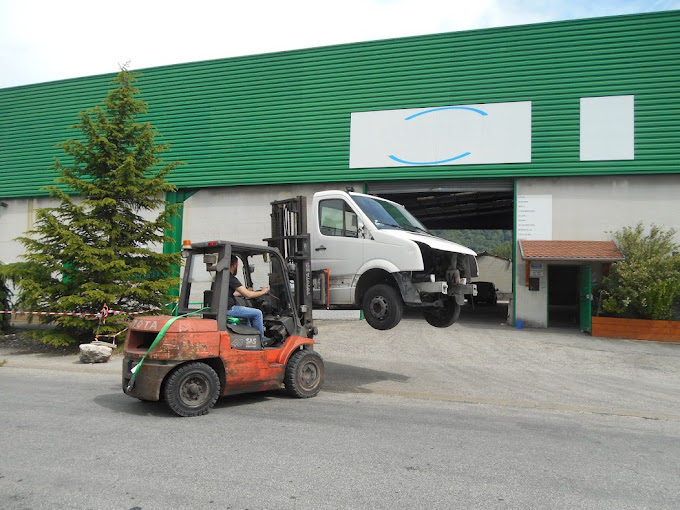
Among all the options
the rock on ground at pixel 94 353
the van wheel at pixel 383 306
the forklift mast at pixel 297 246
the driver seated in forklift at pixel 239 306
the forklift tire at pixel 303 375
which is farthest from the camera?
the rock on ground at pixel 94 353

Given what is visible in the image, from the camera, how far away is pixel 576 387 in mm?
9977

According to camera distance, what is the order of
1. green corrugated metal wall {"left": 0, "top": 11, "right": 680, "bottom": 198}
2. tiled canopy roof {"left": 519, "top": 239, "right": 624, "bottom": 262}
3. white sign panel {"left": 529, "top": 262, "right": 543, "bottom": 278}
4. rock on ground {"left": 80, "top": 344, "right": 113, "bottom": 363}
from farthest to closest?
white sign panel {"left": 529, "top": 262, "right": 543, "bottom": 278} < green corrugated metal wall {"left": 0, "top": 11, "right": 680, "bottom": 198} < tiled canopy roof {"left": 519, "top": 239, "right": 624, "bottom": 262} < rock on ground {"left": 80, "top": 344, "right": 113, "bottom": 363}

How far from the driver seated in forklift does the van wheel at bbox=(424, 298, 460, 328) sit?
3.51m

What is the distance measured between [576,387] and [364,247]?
527cm

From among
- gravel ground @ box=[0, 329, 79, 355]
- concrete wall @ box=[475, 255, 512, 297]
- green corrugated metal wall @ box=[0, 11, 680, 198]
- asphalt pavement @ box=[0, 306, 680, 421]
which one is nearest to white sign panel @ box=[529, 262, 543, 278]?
asphalt pavement @ box=[0, 306, 680, 421]

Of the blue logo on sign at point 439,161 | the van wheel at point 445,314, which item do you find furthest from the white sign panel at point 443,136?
the van wheel at point 445,314

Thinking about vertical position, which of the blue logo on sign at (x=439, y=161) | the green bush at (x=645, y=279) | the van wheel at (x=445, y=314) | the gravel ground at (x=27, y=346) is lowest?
the gravel ground at (x=27, y=346)

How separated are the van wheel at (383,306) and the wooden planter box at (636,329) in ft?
36.3

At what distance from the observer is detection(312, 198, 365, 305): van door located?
866 centimetres

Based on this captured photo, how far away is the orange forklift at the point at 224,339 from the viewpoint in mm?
6641

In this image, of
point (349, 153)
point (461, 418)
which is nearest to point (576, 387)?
point (461, 418)

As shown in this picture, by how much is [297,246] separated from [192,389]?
3152 millimetres

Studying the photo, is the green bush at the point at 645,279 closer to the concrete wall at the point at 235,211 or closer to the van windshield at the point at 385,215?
the van windshield at the point at 385,215

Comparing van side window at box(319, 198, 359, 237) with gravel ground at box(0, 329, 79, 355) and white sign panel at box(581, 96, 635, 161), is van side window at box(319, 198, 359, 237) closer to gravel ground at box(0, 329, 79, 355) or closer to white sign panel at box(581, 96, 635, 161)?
gravel ground at box(0, 329, 79, 355)
